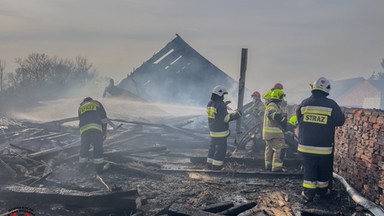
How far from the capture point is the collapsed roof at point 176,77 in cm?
1577

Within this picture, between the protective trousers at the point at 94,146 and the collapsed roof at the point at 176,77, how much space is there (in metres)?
8.66

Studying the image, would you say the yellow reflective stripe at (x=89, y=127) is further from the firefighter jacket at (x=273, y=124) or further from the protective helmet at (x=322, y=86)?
the protective helmet at (x=322, y=86)

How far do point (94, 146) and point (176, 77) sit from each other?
31.2 feet

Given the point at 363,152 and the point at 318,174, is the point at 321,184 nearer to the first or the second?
the point at 318,174

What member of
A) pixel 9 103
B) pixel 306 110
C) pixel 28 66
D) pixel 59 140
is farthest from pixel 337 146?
pixel 28 66

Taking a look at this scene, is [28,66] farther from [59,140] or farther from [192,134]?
[192,134]

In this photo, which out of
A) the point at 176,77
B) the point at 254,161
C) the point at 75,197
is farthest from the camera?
the point at 176,77

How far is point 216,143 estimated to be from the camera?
753 centimetres

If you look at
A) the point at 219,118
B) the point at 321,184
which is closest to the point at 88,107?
the point at 219,118

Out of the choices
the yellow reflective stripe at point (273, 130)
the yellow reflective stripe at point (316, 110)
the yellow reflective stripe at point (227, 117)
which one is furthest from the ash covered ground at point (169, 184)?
the yellow reflective stripe at point (316, 110)

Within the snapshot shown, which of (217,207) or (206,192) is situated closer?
(217,207)

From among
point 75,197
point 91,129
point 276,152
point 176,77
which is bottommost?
point 75,197

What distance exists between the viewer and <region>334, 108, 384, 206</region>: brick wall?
4465mm

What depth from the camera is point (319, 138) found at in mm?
5262
